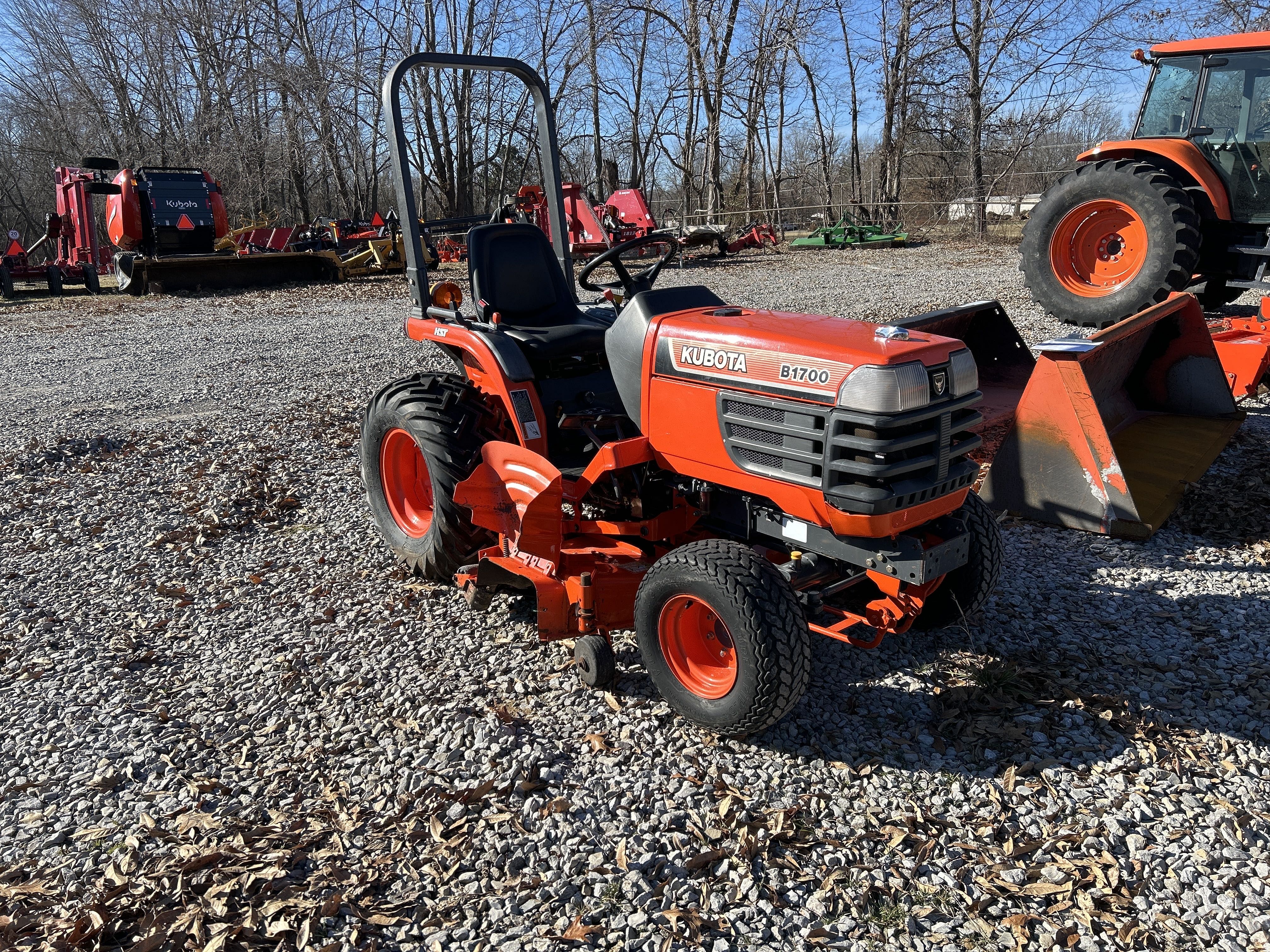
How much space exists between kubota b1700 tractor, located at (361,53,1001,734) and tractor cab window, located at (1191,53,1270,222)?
6248 millimetres

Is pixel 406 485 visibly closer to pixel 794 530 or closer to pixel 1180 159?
→ pixel 794 530

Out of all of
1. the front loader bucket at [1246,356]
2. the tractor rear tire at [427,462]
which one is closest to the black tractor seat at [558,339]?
the tractor rear tire at [427,462]

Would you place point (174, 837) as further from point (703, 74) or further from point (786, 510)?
point (703, 74)

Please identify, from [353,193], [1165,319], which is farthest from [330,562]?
[353,193]

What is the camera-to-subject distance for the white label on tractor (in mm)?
2990

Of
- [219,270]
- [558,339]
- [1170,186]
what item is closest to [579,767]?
[558,339]

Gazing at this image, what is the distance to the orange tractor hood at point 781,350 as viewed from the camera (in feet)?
8.94

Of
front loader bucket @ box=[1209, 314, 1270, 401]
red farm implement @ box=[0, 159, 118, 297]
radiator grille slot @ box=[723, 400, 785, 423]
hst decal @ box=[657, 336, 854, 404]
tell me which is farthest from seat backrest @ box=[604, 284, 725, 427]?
red farm implement @ box=[0, 159, 118, 297]

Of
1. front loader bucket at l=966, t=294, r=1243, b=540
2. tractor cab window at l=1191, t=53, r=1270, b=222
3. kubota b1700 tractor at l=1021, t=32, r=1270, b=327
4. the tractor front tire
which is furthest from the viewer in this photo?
the tractor front tire

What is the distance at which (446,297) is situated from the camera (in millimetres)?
4379

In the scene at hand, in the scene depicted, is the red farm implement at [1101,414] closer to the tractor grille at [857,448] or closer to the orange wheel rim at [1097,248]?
the tractor grille at [857,448]

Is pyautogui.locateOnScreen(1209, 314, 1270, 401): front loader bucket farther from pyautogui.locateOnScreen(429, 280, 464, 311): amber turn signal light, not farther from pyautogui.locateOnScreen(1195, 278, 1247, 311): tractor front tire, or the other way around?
pyautogui.locateOnScreen(429, 280, 464, 311): amber turn signal light

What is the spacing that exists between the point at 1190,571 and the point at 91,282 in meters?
17.4

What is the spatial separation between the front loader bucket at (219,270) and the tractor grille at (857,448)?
1467 cm
